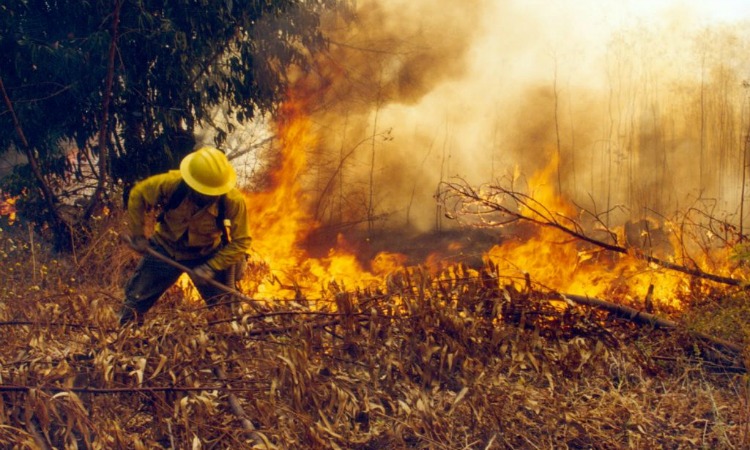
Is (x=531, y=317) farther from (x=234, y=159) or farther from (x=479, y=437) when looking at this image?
(x=234, y=159)

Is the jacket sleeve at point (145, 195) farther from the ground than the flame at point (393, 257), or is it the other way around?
the jacket sleeve at point (145, 195)

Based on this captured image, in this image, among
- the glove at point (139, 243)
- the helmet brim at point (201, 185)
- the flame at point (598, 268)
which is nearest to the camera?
the helmet brim at point (201, 185)

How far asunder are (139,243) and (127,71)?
3275 millimetres

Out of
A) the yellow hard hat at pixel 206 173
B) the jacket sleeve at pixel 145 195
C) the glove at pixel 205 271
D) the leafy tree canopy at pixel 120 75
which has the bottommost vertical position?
the glove at pixel 205 271

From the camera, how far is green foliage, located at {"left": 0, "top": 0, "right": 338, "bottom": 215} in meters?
7.21

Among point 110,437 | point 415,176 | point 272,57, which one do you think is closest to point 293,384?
point 110,437

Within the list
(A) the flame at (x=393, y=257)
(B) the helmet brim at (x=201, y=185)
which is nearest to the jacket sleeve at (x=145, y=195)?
(B) the helmet brim at (x=201, y=185)

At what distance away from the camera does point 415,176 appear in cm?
1097

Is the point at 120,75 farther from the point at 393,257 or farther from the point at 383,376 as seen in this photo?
the point at 383,376

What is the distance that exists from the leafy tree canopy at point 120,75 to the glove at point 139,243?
8.37 ft

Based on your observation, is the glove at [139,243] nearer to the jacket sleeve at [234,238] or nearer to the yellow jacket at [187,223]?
the yellow jacket at [187,223]

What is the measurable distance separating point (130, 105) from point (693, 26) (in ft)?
25.2

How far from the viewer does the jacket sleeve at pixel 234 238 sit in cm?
525

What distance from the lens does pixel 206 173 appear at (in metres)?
4.99
